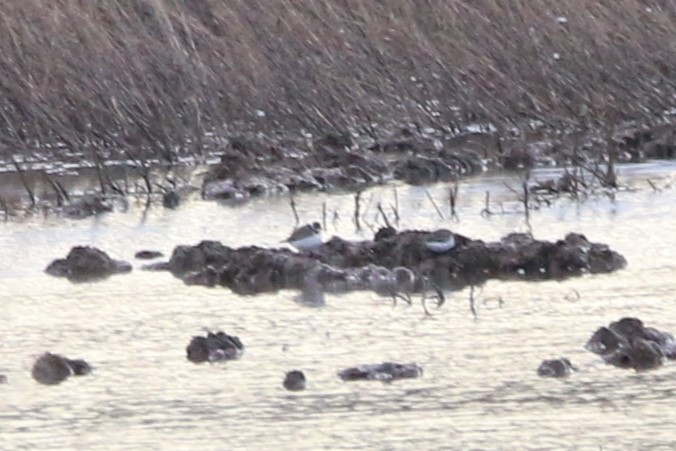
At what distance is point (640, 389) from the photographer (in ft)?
21.6

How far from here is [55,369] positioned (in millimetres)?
7023

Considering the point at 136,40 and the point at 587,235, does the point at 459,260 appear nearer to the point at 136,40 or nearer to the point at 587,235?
the point at 587,235

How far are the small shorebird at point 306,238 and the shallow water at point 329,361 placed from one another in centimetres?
53

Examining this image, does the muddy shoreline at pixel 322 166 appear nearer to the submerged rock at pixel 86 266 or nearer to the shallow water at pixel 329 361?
the shallow water at pixel 329 361

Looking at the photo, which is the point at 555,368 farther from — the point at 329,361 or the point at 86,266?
the point at 86,266

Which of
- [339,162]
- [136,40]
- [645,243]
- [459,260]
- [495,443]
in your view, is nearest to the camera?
[495,443]

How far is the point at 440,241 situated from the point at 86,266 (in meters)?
1.57

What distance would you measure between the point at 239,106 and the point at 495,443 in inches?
323

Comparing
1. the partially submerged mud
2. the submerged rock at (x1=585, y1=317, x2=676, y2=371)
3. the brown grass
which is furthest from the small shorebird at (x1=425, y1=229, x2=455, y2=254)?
the brown grass

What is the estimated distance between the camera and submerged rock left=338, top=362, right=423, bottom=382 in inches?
269

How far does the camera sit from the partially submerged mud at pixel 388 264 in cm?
859

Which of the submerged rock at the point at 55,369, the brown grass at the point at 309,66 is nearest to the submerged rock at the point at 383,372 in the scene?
the submerged rock at the point at 55,369

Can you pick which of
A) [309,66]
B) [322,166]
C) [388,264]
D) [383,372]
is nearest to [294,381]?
[383,372]

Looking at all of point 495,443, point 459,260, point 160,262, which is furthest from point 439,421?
point 160,262
